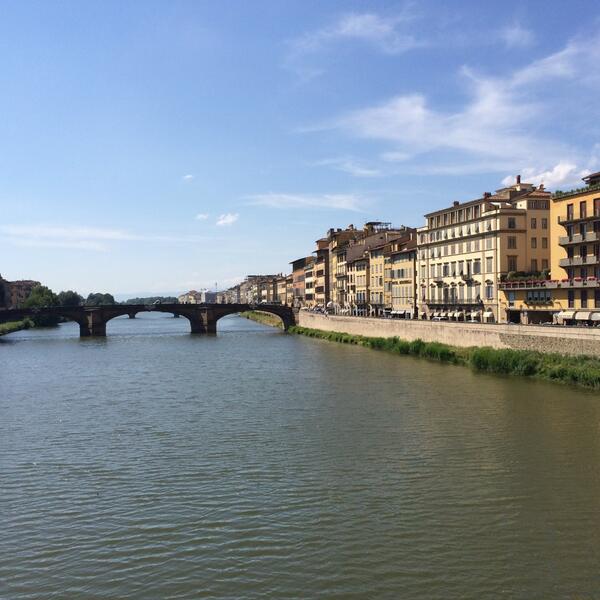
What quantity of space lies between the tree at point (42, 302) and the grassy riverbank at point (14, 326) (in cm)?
609

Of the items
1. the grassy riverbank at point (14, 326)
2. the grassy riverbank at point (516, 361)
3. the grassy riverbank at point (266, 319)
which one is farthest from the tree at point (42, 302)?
the grassy riverbank at point (516, 361)

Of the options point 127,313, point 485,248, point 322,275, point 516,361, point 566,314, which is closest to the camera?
point 516,361

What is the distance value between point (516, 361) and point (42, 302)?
131 m

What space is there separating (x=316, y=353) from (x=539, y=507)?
47913 millimetres

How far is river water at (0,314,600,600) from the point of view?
47.0 ft

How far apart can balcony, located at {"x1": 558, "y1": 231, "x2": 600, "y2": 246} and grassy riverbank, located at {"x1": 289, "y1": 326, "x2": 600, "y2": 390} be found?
1034 cm

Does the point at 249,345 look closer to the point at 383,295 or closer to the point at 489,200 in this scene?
the point at 383,295

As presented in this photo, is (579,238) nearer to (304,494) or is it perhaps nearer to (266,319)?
(304,494)

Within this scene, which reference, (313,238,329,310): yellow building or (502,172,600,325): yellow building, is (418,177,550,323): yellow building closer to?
(502,172,600,325): yellow building

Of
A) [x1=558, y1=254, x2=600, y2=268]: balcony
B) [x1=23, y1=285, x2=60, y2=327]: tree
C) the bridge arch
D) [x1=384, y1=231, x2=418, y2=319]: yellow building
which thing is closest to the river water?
[x1=558, y1=254, x2=600, y2=268]: balcony

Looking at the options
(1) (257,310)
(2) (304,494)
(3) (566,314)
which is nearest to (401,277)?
(1) (257,310)

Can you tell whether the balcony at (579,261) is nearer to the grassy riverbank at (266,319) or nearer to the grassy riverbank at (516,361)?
the grassy riverbank at (516,361)

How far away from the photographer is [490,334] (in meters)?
50.2

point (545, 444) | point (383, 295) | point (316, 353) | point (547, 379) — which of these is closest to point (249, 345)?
point (316, 353)
